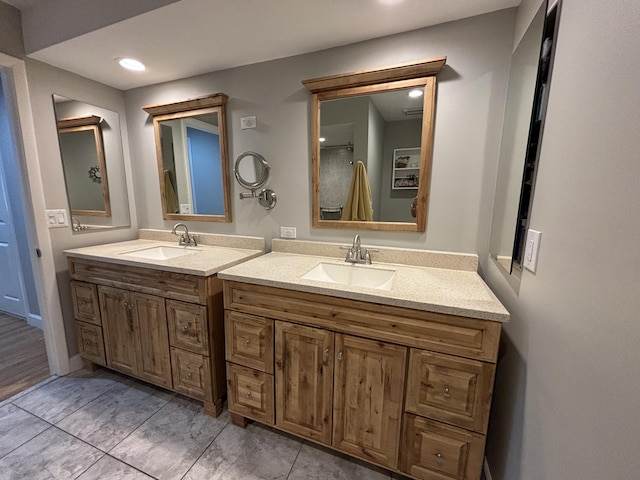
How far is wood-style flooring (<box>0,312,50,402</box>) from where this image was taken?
73.6 inches

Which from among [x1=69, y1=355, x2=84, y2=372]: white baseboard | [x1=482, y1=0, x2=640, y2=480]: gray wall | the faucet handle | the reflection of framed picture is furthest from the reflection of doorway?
[x1=482, y1=0, x2=640, y2=480]: gray wall

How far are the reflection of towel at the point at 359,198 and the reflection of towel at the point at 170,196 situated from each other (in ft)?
4.74

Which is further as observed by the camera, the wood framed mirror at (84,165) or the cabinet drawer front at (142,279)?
the wood framed mirror at (84,165)

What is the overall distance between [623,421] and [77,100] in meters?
3.10

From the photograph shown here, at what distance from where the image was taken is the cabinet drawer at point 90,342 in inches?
74.7

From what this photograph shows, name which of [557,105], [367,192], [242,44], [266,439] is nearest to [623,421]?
[557,105]

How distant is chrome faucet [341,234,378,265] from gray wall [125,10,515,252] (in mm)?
93

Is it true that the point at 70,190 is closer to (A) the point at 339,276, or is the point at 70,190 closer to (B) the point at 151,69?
(B) the point at 151,69

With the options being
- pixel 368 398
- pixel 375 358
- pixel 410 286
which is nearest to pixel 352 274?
pixel 410 286

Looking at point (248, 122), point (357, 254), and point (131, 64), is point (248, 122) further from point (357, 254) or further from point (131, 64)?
point (357, 254)

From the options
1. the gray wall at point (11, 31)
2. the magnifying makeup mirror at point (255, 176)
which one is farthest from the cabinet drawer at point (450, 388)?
the gray wall at point (11, 31)

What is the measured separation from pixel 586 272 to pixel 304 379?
1.16 meters

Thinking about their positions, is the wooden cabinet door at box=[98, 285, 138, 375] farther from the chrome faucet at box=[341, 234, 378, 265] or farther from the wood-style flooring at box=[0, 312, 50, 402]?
the chrome faucet at box=[341, 234, 378, 265]

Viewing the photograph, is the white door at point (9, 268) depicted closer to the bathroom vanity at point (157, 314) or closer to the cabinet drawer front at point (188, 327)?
the bathroom vanity at point (157, 314)
